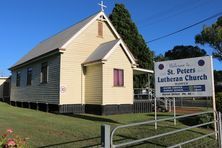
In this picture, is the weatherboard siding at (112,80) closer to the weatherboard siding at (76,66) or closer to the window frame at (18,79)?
the weatherboard siding at (76,66)

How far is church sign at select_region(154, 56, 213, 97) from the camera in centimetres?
1168

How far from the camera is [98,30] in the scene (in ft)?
76.4

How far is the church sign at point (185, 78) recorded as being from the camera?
460 inches

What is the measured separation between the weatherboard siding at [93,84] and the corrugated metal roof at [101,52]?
491mm

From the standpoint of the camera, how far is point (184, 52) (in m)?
79.2

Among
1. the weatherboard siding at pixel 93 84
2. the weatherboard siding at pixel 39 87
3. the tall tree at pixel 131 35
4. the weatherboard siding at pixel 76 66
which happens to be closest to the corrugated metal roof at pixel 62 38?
the weatherboard siding at pixel 76 66

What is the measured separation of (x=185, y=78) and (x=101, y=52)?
9.62m

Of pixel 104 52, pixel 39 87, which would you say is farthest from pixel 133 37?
pixel 104 52

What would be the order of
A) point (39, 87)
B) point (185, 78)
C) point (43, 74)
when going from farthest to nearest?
1. point (39, 87)
2. point (43, 74)
3. point (185, 78)

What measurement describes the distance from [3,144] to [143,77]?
31187 millimetres

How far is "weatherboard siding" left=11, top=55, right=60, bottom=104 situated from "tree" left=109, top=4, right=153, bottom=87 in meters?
13.8

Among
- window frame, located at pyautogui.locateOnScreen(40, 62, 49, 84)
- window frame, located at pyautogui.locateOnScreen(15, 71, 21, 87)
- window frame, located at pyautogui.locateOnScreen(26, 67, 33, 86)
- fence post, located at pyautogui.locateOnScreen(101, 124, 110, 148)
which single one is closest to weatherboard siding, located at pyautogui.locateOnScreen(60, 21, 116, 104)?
window frame, located at pyautogui.locateOnScreen(40, 62, 49, 84)

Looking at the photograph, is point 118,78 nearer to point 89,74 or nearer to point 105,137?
point 89,74

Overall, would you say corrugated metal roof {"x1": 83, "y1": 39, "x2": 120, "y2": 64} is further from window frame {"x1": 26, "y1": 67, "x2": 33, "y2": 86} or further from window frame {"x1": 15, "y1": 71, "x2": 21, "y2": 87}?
window frame {"x1": 15, "y1": 71, "x2": 21, "y2": 87}
